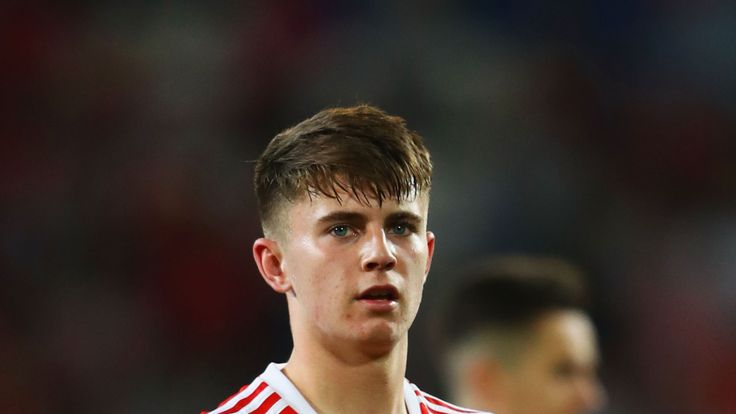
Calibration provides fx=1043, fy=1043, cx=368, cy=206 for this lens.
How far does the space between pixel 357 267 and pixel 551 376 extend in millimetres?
1868

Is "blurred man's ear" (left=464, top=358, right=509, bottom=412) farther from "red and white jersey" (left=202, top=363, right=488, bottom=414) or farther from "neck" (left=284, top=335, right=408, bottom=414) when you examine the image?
"neck" (left=284, top=335, right=408, bottom=414)

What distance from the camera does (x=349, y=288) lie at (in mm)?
2486

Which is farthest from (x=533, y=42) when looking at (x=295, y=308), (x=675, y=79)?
(x=295, y=308)

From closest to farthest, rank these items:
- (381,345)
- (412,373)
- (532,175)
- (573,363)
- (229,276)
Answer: (381,345) < (573,363) < (412,373) < (229,276) < (532,175)

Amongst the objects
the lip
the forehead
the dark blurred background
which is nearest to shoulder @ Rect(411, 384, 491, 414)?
the lip

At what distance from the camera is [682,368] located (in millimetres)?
6344

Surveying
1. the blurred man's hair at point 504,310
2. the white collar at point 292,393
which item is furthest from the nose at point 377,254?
the blurred man's hair at point 504,310

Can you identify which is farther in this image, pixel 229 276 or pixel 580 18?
pixel 580 18

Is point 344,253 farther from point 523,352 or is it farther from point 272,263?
point 523,352

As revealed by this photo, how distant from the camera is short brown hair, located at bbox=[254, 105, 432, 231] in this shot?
2.52 m

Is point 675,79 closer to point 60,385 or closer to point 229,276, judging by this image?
point 229,276

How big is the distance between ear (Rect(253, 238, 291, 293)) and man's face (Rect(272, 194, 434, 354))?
9cm

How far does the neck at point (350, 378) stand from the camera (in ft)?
8.51

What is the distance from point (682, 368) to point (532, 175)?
1494mm
